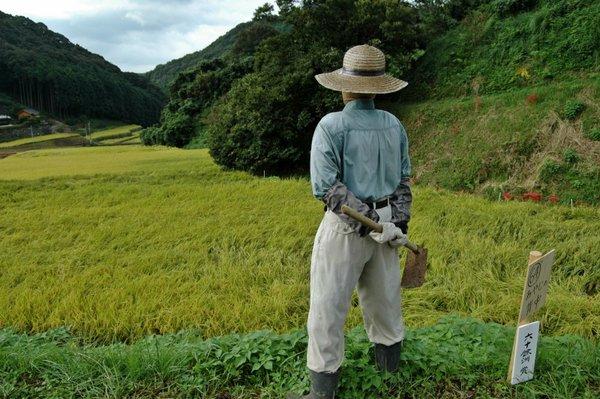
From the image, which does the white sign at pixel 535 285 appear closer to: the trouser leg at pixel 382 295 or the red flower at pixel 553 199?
the trouser leg at pixel 382 295

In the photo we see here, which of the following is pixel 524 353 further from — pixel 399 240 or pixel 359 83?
pixel 359 83

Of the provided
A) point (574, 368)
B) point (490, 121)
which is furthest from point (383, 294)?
point (490, 121)

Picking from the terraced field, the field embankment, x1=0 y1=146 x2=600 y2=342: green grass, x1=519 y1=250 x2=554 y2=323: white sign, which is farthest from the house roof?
x1=519 y1=250 x2=554 y2=323: white sign

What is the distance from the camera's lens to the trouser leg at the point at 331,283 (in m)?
2.10

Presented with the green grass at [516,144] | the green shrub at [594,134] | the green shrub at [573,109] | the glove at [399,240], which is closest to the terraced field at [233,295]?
the glove at [399,240]

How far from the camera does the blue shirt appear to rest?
6.78ft

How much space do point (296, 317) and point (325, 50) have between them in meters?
10.5

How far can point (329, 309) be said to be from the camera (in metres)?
2.12

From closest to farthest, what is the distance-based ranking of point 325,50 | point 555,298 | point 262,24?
point 555,298 < point 325,50 < point 262,24

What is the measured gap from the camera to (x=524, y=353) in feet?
7.39

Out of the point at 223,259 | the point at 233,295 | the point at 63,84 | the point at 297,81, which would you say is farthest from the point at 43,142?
the point at 233,295

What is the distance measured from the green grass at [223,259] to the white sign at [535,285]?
1.18m

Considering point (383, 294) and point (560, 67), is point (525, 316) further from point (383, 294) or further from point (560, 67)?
point (560, 67)

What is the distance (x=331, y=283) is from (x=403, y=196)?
0.57 metres
